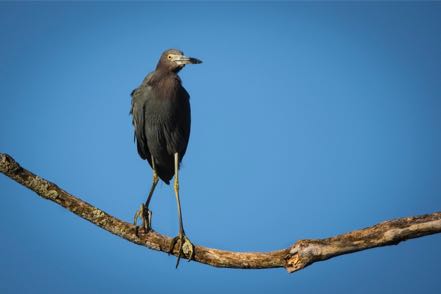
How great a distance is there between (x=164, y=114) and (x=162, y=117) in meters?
0.06

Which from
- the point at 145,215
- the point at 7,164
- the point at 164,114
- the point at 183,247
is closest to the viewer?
the point at 7,164

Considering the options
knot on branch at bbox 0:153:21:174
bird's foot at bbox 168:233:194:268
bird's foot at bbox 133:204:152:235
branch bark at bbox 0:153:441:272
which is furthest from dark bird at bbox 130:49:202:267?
knot on branch at bbox 0:153:21:174

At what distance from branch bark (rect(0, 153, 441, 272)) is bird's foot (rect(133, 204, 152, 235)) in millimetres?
85

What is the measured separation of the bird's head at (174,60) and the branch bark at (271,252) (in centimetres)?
288

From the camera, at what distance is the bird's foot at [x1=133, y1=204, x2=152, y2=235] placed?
658cm

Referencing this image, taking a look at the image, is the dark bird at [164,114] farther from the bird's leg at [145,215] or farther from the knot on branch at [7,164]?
the knot on branch at [7,164]

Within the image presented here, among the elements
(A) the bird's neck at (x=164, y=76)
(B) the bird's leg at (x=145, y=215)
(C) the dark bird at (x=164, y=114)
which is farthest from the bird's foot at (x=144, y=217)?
(A) the bird's neck at (x=164, y=76)

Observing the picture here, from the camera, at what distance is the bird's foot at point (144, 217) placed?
21.6 ft

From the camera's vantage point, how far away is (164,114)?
8.26 meters

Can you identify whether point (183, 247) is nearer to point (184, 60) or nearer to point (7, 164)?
point (7, 164)

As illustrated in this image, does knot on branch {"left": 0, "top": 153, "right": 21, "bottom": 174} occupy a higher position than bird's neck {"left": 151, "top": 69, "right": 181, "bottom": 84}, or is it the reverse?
bird's neck {"left": 151, "top": 69, "right": 181, "bottom": 84}

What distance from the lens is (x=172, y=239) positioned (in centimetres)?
662

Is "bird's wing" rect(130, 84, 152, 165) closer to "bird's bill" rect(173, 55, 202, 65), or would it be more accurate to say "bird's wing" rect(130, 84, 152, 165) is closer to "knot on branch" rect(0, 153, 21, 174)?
"bird's bill" rect(173, 55, 202, 65)

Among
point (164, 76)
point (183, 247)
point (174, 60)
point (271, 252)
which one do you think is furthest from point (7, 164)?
point (174, 60)
